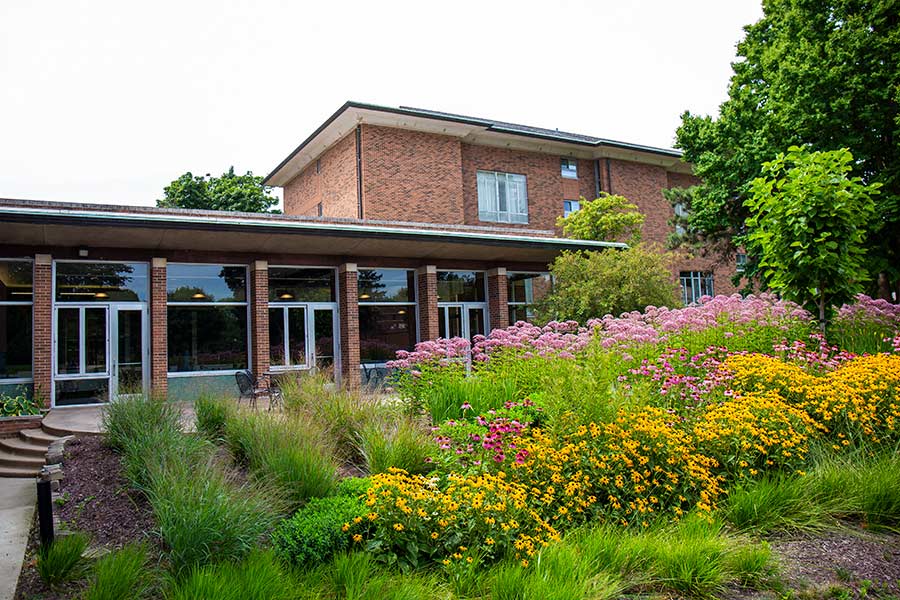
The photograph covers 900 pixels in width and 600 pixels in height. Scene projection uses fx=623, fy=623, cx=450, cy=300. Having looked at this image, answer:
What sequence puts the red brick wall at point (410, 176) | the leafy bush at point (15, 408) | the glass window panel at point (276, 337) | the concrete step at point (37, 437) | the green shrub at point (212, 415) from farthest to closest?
the red brick wall at point (410, 176), the glass window panel at point (276, 337), the leafy bush at point (15, 408), the concrete step at point (37, 437), the green shrub at point (212, 415)

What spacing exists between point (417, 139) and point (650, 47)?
15.2 meters

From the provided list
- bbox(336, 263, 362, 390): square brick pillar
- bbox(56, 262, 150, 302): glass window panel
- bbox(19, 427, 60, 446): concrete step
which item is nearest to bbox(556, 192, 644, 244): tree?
bbox(336, 263, 362, 390): square brick pillar

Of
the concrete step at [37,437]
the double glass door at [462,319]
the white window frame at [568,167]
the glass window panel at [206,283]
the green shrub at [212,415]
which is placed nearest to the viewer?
the green shrub at [212,415]

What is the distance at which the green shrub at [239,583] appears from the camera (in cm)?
370

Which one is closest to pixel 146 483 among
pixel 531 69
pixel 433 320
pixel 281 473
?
pixel 281 473

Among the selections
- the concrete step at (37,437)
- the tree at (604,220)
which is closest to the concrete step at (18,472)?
the concrete step at (37,437)

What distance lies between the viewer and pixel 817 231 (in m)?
10.3

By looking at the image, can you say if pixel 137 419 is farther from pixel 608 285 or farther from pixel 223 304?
pixel 608 285

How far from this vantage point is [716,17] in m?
10.8

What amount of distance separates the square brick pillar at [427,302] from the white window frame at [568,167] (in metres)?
13.2

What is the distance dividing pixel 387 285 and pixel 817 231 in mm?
12152

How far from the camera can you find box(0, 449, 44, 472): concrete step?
969 centimetres

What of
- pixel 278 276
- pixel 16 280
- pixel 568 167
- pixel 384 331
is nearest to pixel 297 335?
pixel 278 276

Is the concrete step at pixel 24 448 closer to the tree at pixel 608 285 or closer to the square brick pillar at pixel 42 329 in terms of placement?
the square brick pillar at pixel 42 329
